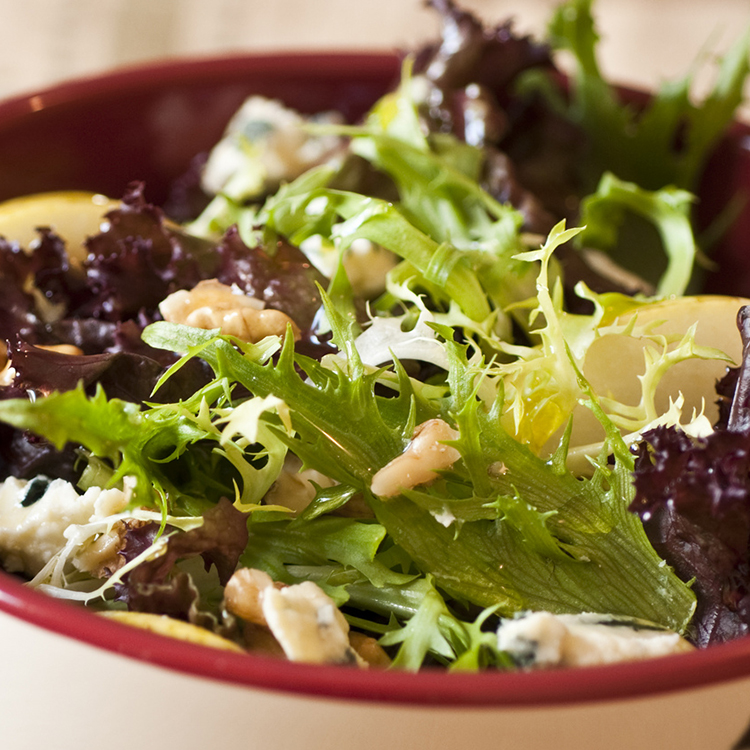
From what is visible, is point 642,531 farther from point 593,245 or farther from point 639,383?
point 593,245

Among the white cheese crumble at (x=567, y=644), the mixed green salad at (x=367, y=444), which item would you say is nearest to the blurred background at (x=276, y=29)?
the mixed green salad at (x=367, y=444)


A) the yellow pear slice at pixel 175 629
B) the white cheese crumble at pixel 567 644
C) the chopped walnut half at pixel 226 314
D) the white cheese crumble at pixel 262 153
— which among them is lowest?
the white cheese crumble at pixel 567 644

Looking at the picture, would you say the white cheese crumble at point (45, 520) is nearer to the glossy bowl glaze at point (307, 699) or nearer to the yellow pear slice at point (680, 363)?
the glossy bowl glaze at point (307, 699)

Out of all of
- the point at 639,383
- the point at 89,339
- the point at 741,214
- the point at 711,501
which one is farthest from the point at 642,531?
the point at 741,214

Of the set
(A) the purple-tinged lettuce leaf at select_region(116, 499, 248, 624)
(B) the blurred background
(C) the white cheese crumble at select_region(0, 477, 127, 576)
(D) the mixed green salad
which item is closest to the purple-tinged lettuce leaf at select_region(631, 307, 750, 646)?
(D) the mixed green salad

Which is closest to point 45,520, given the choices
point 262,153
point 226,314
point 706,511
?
point 226,314

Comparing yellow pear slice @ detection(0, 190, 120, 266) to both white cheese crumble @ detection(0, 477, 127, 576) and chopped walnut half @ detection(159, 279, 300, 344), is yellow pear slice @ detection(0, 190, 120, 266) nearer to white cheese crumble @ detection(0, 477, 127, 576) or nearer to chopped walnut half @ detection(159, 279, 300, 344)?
chopped walnut half @ detection(159, 279, 300, 344)

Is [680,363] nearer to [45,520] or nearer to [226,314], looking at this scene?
[226,314]
